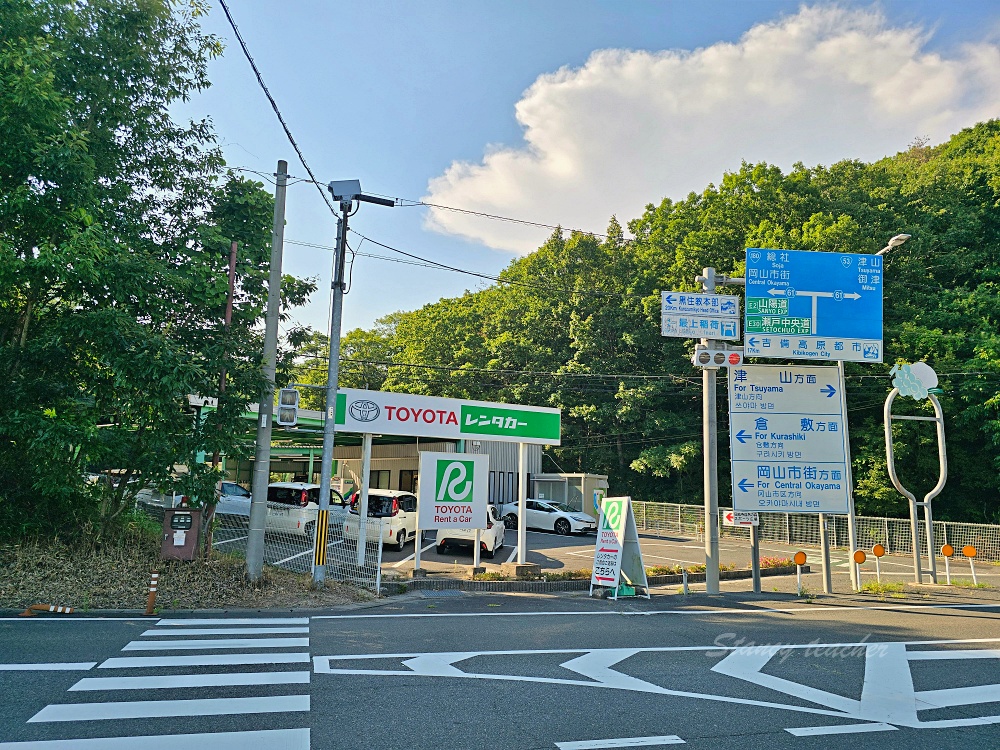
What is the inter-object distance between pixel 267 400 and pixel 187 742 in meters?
8.66

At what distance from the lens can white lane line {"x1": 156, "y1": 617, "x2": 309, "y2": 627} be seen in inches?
396

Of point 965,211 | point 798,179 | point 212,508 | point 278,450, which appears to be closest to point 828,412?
point 212,508

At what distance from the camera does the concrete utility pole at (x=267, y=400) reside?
502 inches

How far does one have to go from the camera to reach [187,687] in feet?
21.6

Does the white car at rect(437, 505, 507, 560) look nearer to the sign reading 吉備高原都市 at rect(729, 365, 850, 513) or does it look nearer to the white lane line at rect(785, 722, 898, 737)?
the sign reading 吉備高原都市 at rect(729, 365, 850, 513)

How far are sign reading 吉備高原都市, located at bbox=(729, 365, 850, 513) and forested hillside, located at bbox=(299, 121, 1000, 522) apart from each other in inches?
587

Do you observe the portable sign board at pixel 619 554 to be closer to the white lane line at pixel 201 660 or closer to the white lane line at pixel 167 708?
the white lane line at pixel 201 660

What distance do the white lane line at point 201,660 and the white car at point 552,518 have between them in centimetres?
2118

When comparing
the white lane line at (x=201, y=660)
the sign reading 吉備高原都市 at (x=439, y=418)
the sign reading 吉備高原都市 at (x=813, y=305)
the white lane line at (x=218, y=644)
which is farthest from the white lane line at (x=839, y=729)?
the sign reading 吉備高原都市 at (x=439, y=418)

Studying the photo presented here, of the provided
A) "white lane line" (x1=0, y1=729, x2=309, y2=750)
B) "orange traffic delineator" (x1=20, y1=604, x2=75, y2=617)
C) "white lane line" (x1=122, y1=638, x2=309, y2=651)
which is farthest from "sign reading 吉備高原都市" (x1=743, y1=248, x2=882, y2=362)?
"orange traffic delineator" (x1=20, y1=604, x2=75, y2=617)

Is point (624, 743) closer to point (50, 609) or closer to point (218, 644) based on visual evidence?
point (218, 644)

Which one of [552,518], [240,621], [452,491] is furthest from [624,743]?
[552,518]

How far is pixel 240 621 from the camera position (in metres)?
10.4

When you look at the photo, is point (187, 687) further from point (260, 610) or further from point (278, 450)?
point (278, 450)
